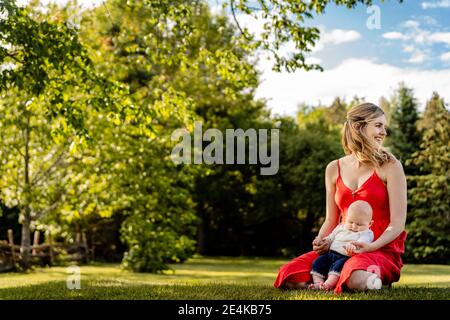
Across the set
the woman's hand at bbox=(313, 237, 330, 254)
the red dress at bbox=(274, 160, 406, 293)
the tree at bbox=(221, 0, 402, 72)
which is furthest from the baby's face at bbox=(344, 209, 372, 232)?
the tree at bbox=(221, 0, 402, 72)

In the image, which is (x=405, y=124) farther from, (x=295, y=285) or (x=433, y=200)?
(x=295, y=285)

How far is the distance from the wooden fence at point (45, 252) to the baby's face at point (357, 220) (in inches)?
613

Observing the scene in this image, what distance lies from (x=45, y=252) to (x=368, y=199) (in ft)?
62.5

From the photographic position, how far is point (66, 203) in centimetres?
1791

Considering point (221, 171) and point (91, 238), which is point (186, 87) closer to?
point (221, 171)

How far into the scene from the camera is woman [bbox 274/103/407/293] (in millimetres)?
4863

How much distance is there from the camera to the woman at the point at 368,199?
486cm

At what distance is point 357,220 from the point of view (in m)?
4.98

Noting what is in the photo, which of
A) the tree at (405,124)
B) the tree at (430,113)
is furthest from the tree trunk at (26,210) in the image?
the tree at (430,113)

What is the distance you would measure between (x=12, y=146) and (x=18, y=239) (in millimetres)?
7969

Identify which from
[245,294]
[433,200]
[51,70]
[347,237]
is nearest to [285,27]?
[51,70]
